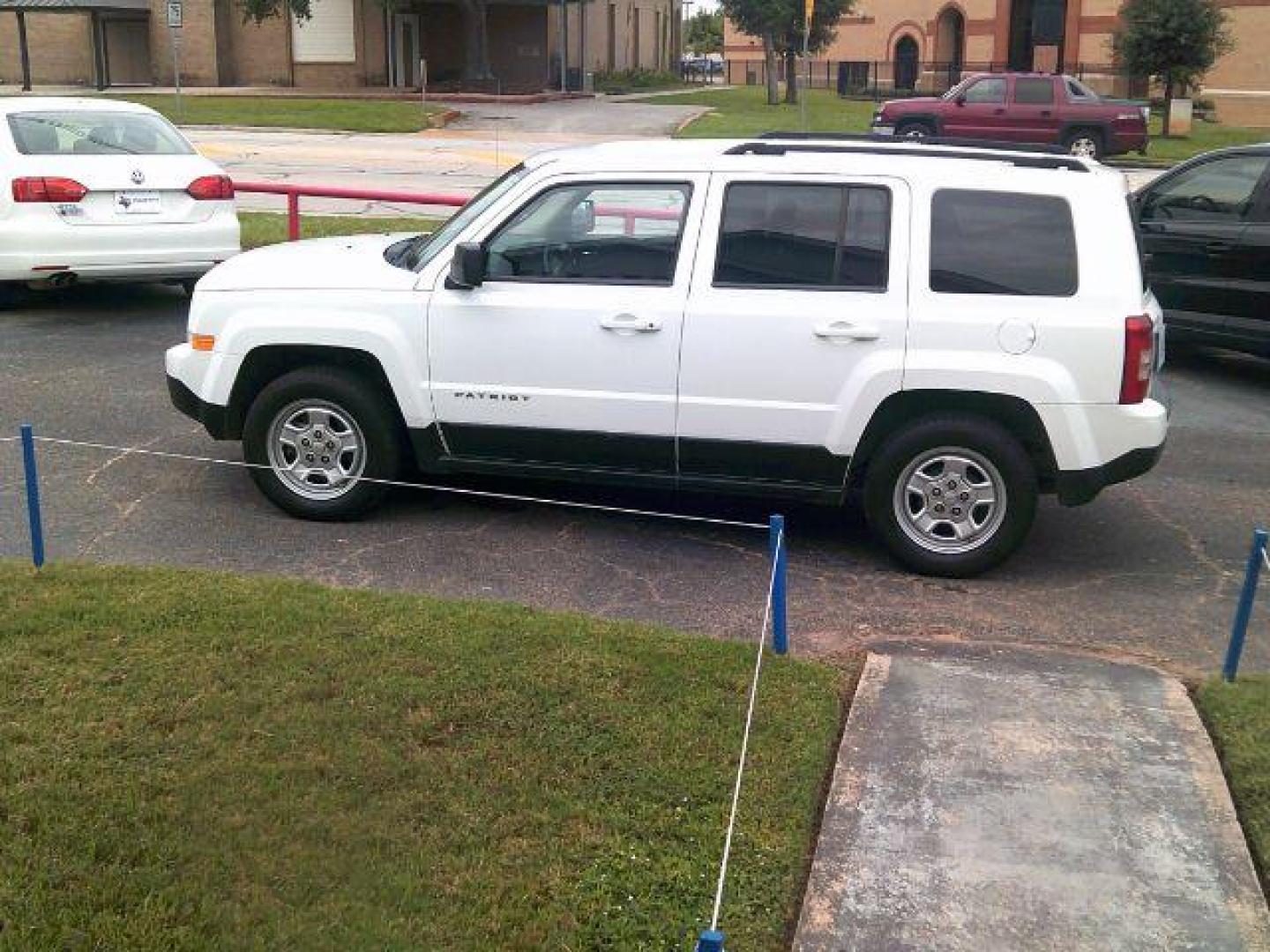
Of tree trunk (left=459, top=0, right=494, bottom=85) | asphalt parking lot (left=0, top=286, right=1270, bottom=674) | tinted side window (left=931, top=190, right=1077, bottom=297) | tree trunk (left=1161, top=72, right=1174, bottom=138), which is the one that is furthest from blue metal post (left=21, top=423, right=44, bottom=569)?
tree trunk (left=459, top=0, right=494, bottom=85)

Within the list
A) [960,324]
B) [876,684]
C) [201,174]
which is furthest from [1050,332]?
[201,174]

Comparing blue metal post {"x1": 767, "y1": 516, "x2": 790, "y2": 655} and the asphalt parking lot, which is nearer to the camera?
blue metal post {"x1": 767, "y1": 516, "x2": 790, "y2": 655}

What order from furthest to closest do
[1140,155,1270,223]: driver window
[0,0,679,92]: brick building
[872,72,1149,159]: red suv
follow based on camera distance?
1. [0,0,679,92]: brick building
2. [872,72,1149,159]: red suv
3. [1140,155,1270,223]: driver window

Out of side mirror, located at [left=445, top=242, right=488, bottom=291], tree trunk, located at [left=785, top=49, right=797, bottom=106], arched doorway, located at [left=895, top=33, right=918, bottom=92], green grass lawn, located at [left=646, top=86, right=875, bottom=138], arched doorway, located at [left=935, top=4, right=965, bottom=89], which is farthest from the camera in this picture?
arched doorway, located at [left=895, top=33, right=918, bottom=92]

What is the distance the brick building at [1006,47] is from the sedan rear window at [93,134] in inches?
1628

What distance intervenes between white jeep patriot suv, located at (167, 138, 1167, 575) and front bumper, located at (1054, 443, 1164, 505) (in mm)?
11

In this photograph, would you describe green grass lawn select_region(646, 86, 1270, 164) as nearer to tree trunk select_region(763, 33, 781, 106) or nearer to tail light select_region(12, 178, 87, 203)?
tree trunk select_region(763, 33, 781, 106)

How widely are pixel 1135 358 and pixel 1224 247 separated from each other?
4.64m

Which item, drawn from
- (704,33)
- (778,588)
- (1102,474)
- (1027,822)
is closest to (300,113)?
(1102,474)

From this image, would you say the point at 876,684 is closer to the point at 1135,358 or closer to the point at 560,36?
the point at 1135,358

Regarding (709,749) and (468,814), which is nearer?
(468,814)

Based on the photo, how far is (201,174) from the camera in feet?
36.6

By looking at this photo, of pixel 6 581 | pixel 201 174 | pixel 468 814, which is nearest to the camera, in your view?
pixel 468 814

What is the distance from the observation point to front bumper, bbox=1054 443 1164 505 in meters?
6.17
